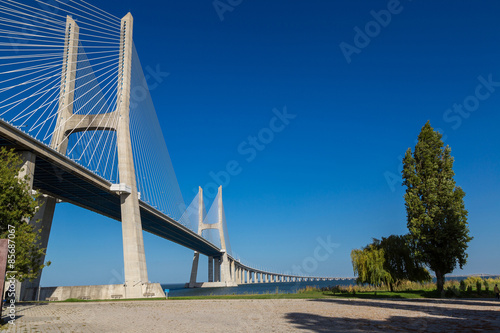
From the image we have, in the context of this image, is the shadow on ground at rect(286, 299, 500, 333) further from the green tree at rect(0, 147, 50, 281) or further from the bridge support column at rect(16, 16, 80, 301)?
the bridge support column at rect(16, 16, 80, 301)

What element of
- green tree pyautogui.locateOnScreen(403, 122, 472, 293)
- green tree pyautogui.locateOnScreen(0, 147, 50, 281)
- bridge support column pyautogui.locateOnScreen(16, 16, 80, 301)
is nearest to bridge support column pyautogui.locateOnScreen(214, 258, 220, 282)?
bridge support column pyautogui.locateOnScreen(16, 16, 80, 301)

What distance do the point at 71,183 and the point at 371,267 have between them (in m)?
26.6

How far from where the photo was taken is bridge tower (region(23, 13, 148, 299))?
3316 centimetres

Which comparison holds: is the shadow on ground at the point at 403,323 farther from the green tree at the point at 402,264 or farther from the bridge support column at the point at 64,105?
the bridge support column at the point at 64,105

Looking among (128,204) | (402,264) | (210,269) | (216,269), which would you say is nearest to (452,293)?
(402,264)

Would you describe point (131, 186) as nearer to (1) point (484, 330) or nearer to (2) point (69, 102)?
(2) point (69, 102)

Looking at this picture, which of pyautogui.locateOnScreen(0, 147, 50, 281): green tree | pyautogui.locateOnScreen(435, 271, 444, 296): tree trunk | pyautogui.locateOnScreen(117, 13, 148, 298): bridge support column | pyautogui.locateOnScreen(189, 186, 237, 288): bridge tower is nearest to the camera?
pyautogui.locateOnScreen(0, 147, 50, 281): green tree

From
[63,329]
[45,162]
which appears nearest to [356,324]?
[63,329]

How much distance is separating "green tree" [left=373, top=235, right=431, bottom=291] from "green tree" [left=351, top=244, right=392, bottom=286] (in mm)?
529

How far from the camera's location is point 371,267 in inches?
1115

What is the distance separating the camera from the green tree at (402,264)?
28047 millimetres

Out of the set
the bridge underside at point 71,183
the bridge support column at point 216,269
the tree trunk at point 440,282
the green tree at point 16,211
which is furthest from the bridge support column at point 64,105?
the bridge support column at point 216,269

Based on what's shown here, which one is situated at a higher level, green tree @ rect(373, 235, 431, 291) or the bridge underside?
the bridge underside

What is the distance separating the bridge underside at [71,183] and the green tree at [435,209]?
2568 cm
